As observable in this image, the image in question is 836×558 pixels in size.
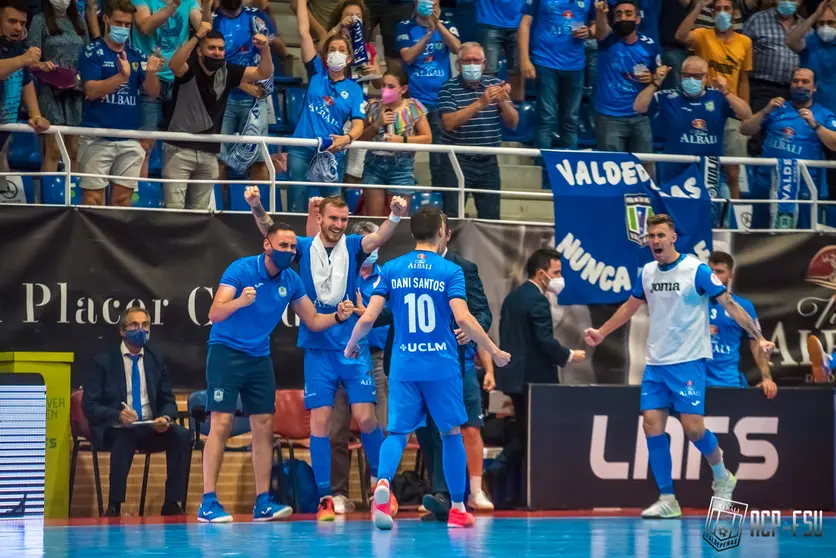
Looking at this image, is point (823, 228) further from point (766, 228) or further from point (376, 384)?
point (376, 384)

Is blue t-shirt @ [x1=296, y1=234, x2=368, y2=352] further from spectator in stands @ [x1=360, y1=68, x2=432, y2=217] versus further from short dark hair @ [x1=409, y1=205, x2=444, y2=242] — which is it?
spectator in stands @ [x1=360, y1=68, x2=432, y2=217]

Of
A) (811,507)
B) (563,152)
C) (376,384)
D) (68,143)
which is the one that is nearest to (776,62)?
(563,152)

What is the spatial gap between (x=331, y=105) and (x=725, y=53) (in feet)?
17.4

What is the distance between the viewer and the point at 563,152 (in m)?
13.8

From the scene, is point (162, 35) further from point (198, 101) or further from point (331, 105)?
point (331, 105)

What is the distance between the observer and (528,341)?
12.8 meters

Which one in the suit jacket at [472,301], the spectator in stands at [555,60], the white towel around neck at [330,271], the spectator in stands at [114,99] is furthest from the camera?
the spectator in stands at [555,60]

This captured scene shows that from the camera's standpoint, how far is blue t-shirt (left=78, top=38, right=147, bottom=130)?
12945 mm

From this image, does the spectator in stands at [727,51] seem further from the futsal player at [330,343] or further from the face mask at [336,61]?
the futsal player at [330,343]

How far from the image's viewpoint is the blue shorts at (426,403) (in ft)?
32.4

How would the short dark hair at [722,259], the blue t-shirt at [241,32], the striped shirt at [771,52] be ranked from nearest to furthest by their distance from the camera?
the short dark hair at [722,259] → the blue t-shirt at [241,32] → the striped shirt at [771,52]

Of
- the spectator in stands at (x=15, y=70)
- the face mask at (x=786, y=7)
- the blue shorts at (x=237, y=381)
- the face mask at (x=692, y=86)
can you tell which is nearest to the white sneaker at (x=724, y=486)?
the blue shorts at (x=237, y=381)

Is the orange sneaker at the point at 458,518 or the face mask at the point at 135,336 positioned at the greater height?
the face mask at the point at 135,336

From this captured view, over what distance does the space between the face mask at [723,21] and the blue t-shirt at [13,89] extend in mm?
8223
